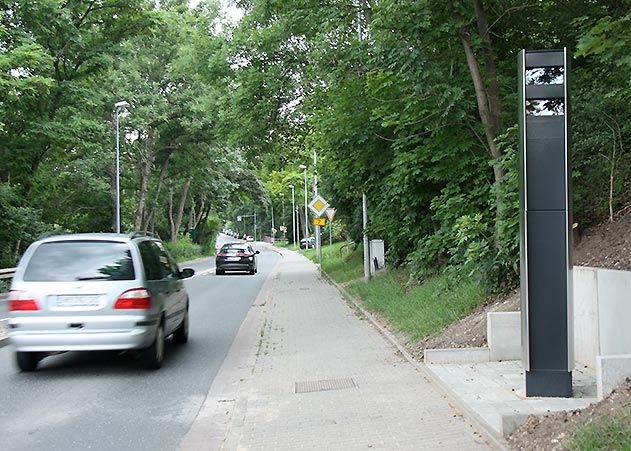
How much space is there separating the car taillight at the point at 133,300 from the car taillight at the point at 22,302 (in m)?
0.96

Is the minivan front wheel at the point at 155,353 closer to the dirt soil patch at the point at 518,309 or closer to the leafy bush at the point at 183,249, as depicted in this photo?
the dirt soil patch at the point at 518,309

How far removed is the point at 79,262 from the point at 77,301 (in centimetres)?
49

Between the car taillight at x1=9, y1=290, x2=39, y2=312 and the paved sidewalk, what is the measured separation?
7.63 feet

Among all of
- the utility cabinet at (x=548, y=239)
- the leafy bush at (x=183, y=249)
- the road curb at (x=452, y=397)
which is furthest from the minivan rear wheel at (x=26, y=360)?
the leafy bush at (x=183, y=249)

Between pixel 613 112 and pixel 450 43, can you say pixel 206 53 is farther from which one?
pixel 613 112

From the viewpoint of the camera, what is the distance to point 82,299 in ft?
25.6

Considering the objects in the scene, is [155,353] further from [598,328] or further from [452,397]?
[598,328]

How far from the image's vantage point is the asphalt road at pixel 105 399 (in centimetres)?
562

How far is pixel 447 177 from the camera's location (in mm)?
13250

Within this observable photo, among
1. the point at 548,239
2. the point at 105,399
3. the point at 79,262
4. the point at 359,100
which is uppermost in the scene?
the point at 359,100

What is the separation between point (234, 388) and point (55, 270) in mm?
2586

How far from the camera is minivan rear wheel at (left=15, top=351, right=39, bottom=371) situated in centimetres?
827

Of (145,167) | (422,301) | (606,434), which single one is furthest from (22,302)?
(145,167)

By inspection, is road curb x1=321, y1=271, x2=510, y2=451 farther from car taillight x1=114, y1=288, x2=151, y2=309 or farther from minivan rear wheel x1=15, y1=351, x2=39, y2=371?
minivan rear wheel x1=15, y1=351, x2=39, y2=371
